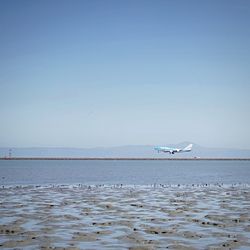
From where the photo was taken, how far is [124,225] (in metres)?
19.7

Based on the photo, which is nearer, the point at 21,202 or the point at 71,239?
the point at 71,239

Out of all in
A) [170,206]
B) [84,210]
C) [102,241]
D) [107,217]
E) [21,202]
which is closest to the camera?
[102,241]

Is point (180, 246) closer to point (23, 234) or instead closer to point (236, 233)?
point (236, 233)

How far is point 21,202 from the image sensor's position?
29.7 meters

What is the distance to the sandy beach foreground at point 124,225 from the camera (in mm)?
15430

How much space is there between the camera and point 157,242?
51.3 ft

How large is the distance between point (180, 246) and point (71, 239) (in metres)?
4.72

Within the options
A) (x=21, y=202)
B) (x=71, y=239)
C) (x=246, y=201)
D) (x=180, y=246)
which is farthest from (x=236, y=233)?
(x=21, y=202)

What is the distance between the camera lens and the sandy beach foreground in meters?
15.4

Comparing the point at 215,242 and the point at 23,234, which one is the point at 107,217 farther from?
the point at 215,242

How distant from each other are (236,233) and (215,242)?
2.36 metres

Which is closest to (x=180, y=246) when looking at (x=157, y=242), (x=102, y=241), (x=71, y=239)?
(x=157, y=242)

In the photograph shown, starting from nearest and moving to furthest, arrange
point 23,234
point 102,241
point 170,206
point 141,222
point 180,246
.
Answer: point 180,246, point 102,241, point 23,234, point 141,222, point 170,206

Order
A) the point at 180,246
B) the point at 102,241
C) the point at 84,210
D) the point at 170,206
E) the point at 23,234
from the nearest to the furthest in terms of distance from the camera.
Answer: the point at 180,246, the point at 102,241, the point at 23,234, the point at 84,210, the point at 170,206
